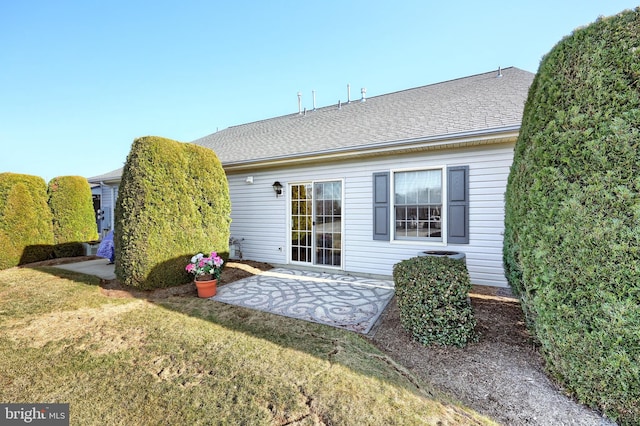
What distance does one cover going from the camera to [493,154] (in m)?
4.46

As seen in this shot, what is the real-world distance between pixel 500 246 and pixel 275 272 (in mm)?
4471

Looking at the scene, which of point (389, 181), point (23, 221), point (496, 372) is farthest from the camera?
point (23, 221)

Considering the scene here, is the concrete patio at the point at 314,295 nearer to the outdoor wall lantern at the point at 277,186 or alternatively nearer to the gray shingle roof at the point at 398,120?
the outdoor wall lantern at the point at 277,186

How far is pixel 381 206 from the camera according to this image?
17.4ft

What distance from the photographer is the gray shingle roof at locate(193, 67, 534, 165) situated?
4914mm

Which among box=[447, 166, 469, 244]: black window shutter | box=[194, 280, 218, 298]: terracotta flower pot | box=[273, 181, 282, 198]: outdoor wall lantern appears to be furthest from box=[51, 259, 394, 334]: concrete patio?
box=[273, 181, 282, 198]: outdoor wall lantern

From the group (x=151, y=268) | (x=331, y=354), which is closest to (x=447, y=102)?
(x=331, y=354)

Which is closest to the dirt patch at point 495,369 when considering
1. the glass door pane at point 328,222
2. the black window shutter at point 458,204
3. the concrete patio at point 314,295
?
the concrete patio at point 314,295

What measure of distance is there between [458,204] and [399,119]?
258cm

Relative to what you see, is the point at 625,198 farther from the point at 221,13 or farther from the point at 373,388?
the point at 221,13

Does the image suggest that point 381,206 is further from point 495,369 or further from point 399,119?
point 495,369

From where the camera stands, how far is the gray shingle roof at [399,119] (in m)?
4.91

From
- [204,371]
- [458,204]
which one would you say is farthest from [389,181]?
[204,371]

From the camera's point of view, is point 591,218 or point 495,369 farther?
point 495,369
